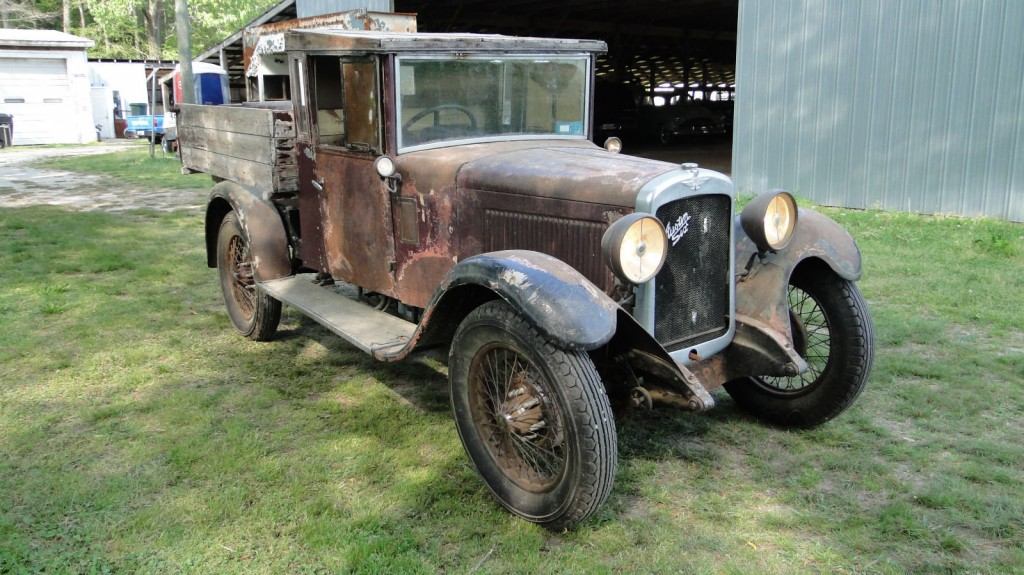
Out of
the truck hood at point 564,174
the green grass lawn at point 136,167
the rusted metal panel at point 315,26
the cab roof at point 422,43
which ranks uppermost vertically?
the rusted metal panel at point 315,26

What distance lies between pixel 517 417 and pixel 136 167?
15531 mm

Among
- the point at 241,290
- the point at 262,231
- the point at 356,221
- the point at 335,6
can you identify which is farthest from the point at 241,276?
the point at 335,6

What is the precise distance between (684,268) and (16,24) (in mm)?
44250

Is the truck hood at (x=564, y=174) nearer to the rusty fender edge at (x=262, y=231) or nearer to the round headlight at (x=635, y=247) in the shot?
the round headlight at (x=635, y=247)

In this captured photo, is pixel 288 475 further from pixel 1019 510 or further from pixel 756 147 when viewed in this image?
pixel 756 147

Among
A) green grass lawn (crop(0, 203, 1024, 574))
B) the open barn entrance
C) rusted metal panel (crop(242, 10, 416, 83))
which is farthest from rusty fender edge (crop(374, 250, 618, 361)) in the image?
the open barn entrance

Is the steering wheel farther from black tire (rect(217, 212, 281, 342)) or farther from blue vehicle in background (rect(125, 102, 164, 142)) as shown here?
blue vehicle in background (rect(125, 102, 164, 142))

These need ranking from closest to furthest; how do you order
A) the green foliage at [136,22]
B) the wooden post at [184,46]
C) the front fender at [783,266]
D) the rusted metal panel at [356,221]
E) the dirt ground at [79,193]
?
the front fender at [783,266] → the rusted metal panel at [356,221] → the dirt ground at [79,193] → the wooden post at [184,46] → the green foliage at [136,22]

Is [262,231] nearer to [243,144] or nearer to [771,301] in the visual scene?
[243,144]

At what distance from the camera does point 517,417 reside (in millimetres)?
3053

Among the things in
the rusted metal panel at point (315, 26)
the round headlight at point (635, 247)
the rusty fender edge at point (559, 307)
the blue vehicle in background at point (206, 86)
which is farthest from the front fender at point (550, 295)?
the blue vehicle in background at point (206, 86)

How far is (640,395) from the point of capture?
3164mm

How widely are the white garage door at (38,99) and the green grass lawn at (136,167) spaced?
19.5 ft

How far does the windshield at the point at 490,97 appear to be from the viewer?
3.97 metres
